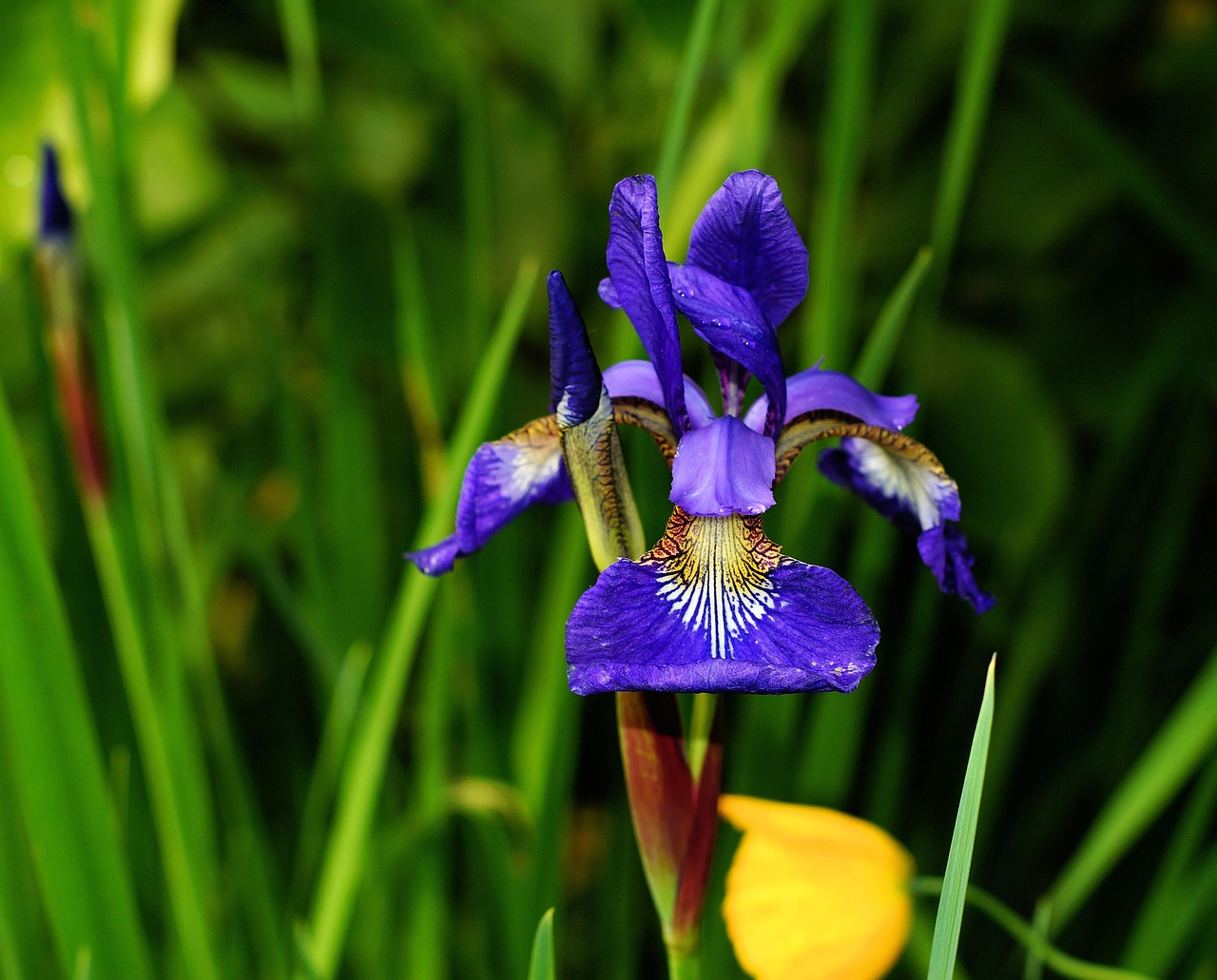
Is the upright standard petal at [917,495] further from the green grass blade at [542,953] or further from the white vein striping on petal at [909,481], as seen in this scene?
the green grass blade at [542,953]

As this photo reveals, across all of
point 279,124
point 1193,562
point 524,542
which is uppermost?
point 279,124

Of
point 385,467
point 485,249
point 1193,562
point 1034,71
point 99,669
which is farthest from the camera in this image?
point 1193,562

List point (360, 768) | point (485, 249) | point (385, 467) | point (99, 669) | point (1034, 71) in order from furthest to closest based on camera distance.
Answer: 1. point (385, 467)
2. point (1034, 71)
3. point (485, 249)
4. point (99, 669)
5. point (360, 768)

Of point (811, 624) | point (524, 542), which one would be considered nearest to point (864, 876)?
point (811, 624)

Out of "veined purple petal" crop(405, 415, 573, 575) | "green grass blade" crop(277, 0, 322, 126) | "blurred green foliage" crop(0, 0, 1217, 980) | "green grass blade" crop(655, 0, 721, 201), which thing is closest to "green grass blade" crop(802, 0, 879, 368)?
"blurred green foliage" crop(0, 0, 1217, 980)

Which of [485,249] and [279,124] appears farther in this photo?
[279,124]

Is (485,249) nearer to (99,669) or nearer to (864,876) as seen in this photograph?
(99,669)

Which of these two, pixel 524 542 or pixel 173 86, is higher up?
pixel 173 86
